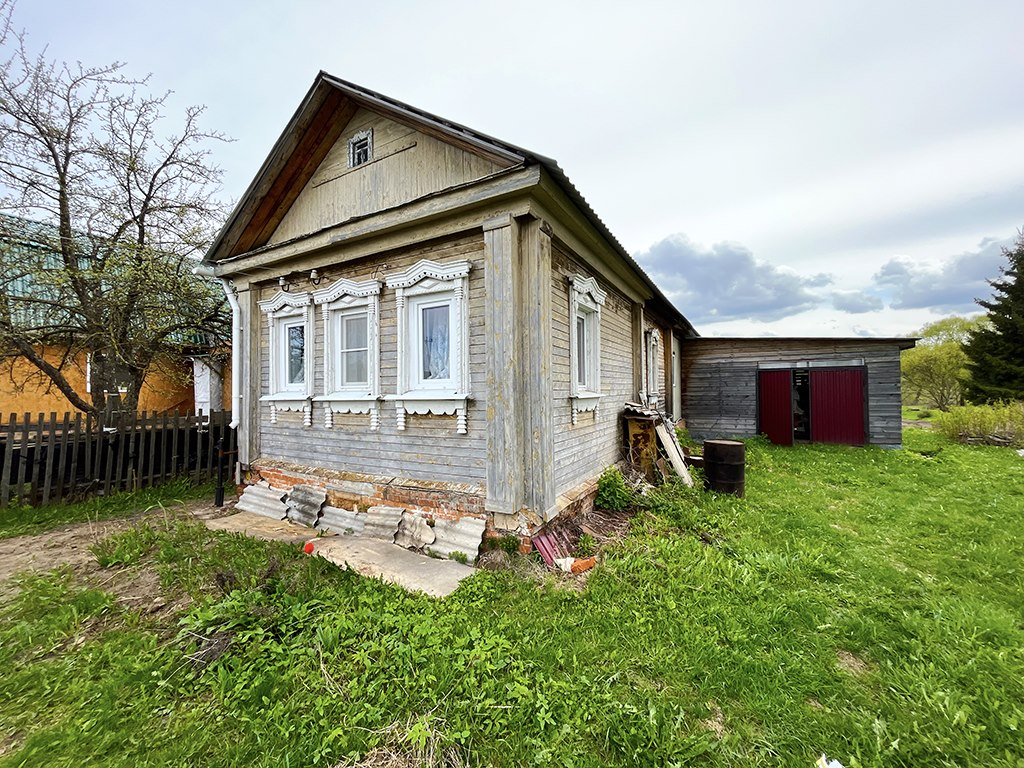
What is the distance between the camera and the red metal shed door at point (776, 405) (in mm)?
12312

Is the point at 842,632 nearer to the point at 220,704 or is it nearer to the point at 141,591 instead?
the point at 220,704

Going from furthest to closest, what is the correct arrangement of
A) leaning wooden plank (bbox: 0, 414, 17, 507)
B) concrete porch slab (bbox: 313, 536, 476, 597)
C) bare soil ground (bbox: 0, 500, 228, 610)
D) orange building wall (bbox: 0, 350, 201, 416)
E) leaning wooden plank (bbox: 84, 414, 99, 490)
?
1. orange building wall (bbox: 0, 350, 201, 416)
2. leaning wooden plank (bbox: 84, 414, 99, 490)
3. leaning wooden plank (bbox: 0, 414, 17, 507)
4. concrete porch slab (bbox: 313, 536, 476, 597)
5. bare soil ground (bbox: 0, 500, 228, 610)

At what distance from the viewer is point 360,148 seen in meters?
5.92

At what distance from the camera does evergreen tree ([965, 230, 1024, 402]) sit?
59.1 feet

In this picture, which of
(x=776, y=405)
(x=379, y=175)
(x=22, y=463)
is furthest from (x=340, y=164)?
(x=776, y=405)

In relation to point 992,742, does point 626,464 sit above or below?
above

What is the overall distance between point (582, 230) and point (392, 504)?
451 centimetres

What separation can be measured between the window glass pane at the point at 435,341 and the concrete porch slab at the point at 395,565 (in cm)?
215

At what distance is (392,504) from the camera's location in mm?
5188

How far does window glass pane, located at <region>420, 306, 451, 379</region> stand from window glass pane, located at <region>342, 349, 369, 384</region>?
3.91 feet

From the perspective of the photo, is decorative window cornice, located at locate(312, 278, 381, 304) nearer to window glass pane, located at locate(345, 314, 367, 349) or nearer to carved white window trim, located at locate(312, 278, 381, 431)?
carved white window trim, located at locate(312, 278, 381, 431)

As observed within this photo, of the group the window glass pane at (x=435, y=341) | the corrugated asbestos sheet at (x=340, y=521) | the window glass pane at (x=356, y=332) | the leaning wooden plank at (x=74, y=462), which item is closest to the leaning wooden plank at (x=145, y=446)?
the leaning wooden plank at (x=74, y=462)

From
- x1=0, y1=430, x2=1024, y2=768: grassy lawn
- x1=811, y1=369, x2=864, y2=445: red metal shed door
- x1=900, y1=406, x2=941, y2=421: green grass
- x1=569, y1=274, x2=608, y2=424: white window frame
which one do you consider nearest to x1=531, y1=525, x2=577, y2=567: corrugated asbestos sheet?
x1=0, y1=430, x2=1024, y2=768: grassy lawn

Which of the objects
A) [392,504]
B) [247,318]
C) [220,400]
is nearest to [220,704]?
[392,504]
